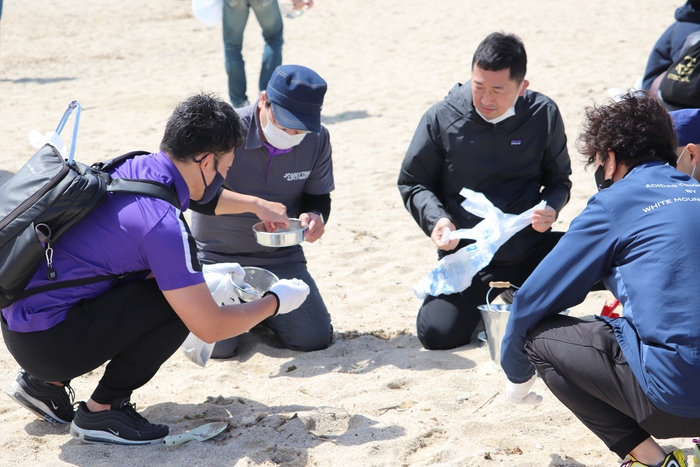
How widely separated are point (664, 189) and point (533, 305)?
52 centimetres

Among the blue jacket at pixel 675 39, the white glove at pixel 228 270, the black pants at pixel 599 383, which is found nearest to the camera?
the black pants at pixel 599 383

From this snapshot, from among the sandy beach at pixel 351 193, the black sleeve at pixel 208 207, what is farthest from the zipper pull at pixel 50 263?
the black sleeve at pixel 208 207

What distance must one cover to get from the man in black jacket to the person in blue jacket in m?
1.08

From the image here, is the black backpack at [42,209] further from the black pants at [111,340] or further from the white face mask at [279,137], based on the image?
the white face mask at [279,137]

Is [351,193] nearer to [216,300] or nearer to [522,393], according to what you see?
[216,300]

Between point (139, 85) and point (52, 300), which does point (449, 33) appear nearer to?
point (139, 85)

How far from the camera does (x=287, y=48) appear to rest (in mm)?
10820

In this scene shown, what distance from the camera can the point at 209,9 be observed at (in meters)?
7.50

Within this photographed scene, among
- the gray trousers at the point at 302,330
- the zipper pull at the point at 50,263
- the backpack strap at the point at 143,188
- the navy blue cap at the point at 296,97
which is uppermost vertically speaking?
the navy blue cap at the point at 296,97

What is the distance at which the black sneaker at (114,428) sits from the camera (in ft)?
9.05

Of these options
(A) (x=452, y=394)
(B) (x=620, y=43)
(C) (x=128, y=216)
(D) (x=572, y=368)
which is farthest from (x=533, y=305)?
(B) (x=620, y=43)

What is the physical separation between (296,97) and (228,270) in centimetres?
83

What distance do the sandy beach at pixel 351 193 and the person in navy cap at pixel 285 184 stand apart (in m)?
0.17

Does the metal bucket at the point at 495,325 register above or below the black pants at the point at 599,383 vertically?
below
